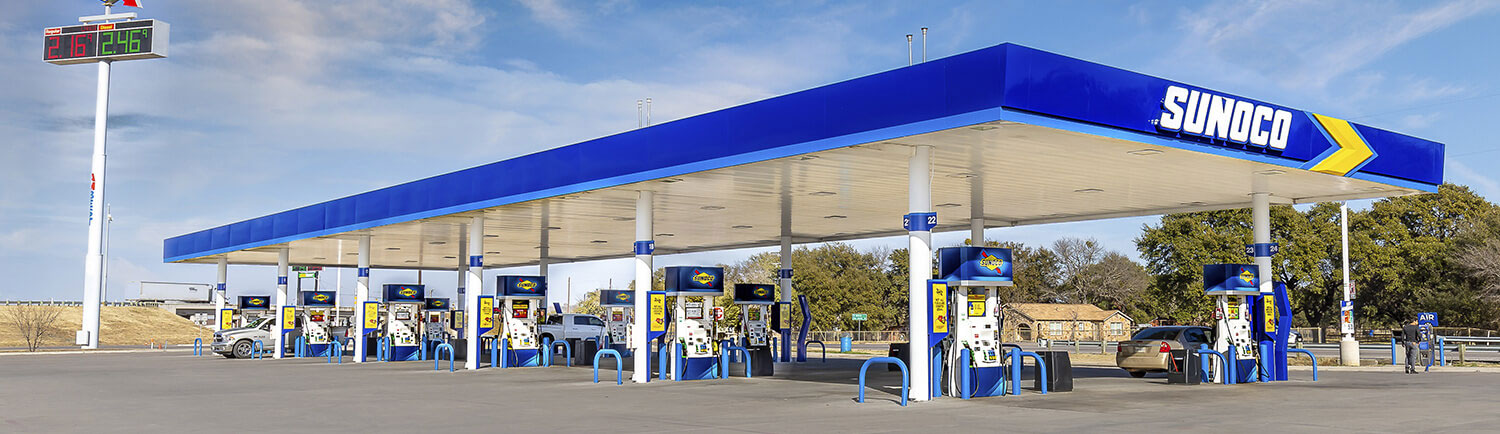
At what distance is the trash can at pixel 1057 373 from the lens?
16.9m

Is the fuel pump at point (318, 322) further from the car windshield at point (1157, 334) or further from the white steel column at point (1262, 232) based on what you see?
the white steel column at point (1262, 232)

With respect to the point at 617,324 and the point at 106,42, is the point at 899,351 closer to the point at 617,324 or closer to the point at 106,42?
the point at 617,324

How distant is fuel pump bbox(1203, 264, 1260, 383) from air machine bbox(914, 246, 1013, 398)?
223 inches

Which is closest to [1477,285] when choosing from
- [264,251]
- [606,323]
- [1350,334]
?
[1350,334]

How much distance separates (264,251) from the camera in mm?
37531

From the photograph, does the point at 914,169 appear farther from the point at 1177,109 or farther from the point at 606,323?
the point at 606,323

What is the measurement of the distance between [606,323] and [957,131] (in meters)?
25.3

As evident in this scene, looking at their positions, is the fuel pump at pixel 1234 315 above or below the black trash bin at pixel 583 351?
above

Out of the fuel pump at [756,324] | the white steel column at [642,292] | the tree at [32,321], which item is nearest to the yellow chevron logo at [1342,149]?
the fuel pump at [756,324]

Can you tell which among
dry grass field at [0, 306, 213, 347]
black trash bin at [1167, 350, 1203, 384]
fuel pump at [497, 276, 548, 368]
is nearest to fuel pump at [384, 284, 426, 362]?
fuel pump at [497, 276, 548, 368]

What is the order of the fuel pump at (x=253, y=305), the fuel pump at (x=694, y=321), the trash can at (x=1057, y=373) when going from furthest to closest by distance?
the fuel pump at (x=253, y=305) → the fuel pump at (x=694, y=321) → the trash can at (x=1057, y=373)

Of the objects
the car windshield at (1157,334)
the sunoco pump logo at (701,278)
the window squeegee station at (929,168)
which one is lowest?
the car windshield at (1157,334)

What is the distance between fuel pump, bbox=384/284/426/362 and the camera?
31.0m

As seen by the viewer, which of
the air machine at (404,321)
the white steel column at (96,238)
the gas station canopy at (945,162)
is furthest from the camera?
the white steel column at (96,238)
